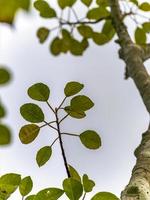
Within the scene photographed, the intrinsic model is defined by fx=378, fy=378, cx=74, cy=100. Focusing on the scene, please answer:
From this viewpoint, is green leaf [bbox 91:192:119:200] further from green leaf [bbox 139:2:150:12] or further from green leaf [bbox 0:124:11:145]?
green leaf [bbox 139:2:150:12]

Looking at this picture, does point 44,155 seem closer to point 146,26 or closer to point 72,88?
point 72,88

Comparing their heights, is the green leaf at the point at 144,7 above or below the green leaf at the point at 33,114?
above

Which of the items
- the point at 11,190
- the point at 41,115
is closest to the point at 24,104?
the point at 41,115

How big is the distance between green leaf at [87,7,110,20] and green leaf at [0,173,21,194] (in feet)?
5.57

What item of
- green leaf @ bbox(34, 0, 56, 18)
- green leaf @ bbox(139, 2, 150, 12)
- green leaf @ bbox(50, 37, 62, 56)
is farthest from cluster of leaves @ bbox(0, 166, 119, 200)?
green leaf @ bbox(139, 2, 150, 12)

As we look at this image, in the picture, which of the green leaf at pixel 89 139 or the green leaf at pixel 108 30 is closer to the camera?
the green leaf at pixel 89 139

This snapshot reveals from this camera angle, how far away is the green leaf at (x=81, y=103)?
43.8 inches

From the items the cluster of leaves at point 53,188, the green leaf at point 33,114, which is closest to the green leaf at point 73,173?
the cluster of leaves at point 53,188

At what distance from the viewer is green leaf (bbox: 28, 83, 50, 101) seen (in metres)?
1.09

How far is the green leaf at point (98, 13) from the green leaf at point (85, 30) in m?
0.09

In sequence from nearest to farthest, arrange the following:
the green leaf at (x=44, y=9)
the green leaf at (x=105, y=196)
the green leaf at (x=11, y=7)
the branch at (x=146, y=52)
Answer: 1. the green leaf at (x=11, y=7)
2. the green leaf at (x=105, y=196)
3. the branch at (x=146, y=52)
4. the green leaf at (x=44, y=9)

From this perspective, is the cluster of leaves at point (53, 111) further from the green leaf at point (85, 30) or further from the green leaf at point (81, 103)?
the green leaf at point (85, 30)

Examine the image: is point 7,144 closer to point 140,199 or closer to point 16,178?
point 140,199

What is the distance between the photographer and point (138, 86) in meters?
1.87
